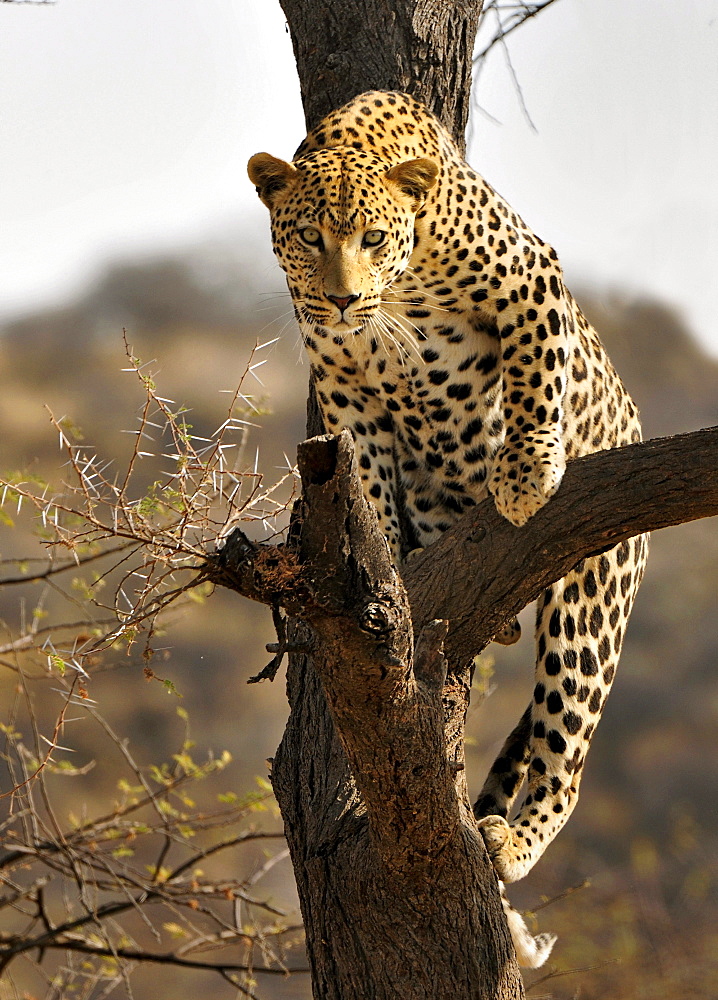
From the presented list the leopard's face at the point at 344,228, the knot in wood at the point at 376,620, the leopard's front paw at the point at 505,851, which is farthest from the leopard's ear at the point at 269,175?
the leopard's front paw at the point at 505,851

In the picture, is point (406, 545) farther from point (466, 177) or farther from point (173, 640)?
point (173, 640)

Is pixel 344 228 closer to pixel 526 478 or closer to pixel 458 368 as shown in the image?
pixel 458 368

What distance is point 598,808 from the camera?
12.3 metres

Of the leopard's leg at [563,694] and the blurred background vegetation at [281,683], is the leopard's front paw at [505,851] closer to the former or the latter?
the leopard's leg at [563,694]

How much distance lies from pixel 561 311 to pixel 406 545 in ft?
3.35

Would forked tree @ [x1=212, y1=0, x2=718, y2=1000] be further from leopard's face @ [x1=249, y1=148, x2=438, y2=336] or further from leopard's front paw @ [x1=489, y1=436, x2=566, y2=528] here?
leopard's face @ [x1=249, y1=148, x2=438, y2=336]

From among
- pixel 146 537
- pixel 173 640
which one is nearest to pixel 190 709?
pixel 173 640

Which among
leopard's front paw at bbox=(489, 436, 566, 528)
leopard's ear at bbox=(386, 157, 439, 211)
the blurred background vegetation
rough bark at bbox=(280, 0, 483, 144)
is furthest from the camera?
the blurred background vegetation

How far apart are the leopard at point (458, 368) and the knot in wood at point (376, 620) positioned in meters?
1.15

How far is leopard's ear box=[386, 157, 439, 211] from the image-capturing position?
11.5 ft

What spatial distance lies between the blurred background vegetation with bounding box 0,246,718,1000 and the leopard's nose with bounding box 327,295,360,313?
710 cm

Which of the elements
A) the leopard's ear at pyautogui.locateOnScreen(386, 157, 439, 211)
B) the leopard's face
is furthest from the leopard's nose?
the leopard's ear at pyautogui.locateOnScreen(386, 157, 439, 211)

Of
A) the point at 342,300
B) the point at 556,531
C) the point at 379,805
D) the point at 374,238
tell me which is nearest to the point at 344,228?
the point at 374,238

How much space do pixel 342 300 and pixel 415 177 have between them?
488mm
